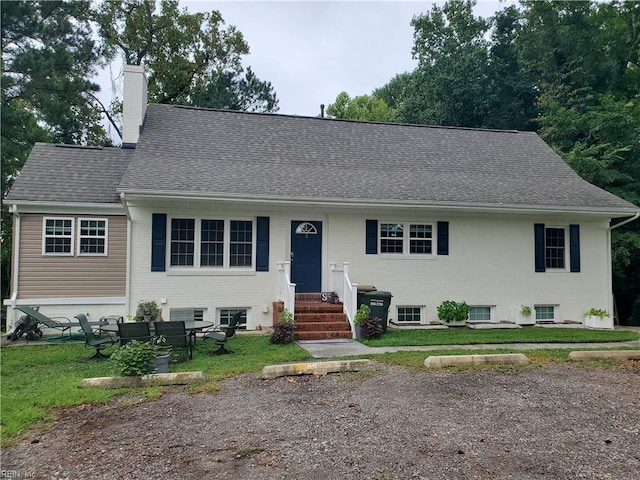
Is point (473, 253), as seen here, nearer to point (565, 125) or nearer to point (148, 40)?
point (565, 125)

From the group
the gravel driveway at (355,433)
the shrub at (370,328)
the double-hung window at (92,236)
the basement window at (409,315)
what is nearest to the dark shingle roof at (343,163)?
the double-hung window at (92,236)

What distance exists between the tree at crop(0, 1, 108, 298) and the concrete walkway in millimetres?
13160

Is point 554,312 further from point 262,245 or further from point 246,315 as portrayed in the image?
point 246,315

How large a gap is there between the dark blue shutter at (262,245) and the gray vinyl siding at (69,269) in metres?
3.77

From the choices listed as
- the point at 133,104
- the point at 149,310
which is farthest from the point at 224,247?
the point at 133,104

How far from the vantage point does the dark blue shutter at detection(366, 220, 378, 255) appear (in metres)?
11.6

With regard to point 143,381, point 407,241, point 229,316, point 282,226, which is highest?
point 282,226

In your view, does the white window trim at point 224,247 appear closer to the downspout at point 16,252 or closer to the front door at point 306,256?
the front door at point 306,256

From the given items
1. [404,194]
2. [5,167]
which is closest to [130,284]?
[404,194]

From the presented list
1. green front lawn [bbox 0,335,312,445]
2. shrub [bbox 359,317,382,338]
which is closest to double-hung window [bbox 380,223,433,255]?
shrub [bbox 359,317,382,338]

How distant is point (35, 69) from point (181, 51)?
40.0 ft

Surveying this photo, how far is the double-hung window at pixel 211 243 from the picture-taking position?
10703mm

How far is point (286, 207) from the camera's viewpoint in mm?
11094

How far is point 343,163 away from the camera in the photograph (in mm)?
12977
